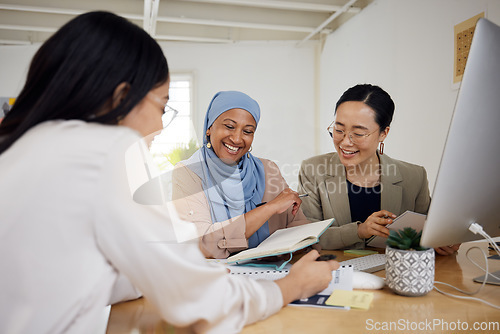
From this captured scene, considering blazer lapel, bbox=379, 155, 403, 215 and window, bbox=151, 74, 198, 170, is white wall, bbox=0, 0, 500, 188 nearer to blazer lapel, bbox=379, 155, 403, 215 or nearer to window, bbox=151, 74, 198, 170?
window, bbox=151, 74, 198, 170

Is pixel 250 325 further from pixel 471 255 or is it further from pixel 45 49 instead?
pixel 471 255

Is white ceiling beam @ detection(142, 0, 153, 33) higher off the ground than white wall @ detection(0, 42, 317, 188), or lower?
higher

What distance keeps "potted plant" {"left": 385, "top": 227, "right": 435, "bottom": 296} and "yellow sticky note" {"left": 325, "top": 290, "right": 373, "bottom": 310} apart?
71 millimetres

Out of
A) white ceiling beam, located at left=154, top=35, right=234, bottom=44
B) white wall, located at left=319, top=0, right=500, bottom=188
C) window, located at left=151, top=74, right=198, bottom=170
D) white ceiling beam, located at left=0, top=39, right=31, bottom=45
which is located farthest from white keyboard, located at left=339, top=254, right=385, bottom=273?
white ceiling beam, located at left=0, top=39, right=31, bottom=45

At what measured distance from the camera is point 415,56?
3.58m

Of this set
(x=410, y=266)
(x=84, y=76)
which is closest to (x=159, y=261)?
(x=84, y=76)

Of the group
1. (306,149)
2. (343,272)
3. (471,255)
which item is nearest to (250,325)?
(343,272)

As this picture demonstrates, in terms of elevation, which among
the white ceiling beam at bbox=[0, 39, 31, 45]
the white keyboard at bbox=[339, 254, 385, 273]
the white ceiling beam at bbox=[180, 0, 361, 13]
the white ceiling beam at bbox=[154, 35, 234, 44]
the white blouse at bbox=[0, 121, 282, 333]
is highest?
the white ceiling beam at bbox=[180, 0, 361, 13]

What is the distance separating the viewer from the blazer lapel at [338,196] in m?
1.75

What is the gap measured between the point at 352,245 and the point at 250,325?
868 mm

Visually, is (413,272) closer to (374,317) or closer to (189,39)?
(374,317)

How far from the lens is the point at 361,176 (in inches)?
74.2

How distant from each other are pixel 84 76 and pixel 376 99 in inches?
57.1

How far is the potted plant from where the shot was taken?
0.87 m
